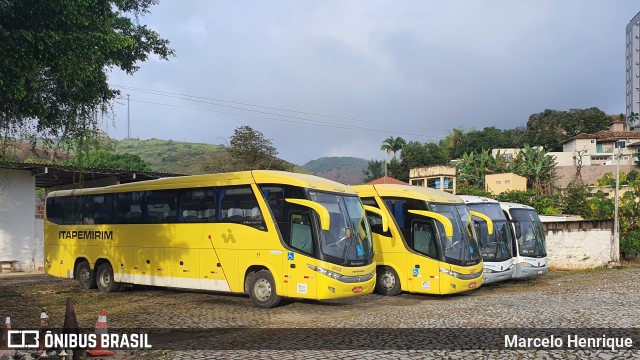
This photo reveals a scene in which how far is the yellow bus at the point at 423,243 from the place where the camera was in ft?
48.1

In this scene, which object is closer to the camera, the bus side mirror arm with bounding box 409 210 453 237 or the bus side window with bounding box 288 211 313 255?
the bus side window with bounding box 288 211 313 255

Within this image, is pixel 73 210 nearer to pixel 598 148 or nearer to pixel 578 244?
pixel 578 244

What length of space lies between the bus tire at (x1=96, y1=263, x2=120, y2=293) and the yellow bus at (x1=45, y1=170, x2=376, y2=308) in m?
0.03

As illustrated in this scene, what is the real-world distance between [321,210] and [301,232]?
2.57ft

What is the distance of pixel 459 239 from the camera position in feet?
49.3

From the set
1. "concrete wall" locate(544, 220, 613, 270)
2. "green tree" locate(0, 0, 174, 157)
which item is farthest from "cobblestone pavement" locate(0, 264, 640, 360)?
"concrete wall" locate(544, 220, 613, 270)

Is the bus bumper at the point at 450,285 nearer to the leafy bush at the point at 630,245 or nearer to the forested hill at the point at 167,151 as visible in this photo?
the leafy bush at the point at 630,245

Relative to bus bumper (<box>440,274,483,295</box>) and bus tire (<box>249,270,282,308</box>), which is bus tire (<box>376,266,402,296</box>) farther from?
bus tire (<box>249,270,282,308</box>)

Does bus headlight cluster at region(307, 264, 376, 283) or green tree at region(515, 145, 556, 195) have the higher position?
green tree at region(515, 145, 556, 195)

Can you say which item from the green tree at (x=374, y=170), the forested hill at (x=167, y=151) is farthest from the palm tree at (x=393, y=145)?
the forested hill at (x=167, y=151)

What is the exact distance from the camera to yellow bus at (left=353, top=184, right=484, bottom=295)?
1465 cm

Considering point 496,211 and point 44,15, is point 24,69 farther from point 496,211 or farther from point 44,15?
point 496,211

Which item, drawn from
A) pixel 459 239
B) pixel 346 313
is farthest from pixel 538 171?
pixel 346 313

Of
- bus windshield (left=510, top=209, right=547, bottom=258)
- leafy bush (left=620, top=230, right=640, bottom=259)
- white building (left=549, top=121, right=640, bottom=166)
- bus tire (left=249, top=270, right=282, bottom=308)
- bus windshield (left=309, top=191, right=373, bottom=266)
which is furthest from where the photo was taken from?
white building (left=549, top=121, right=640, bottom=166)
